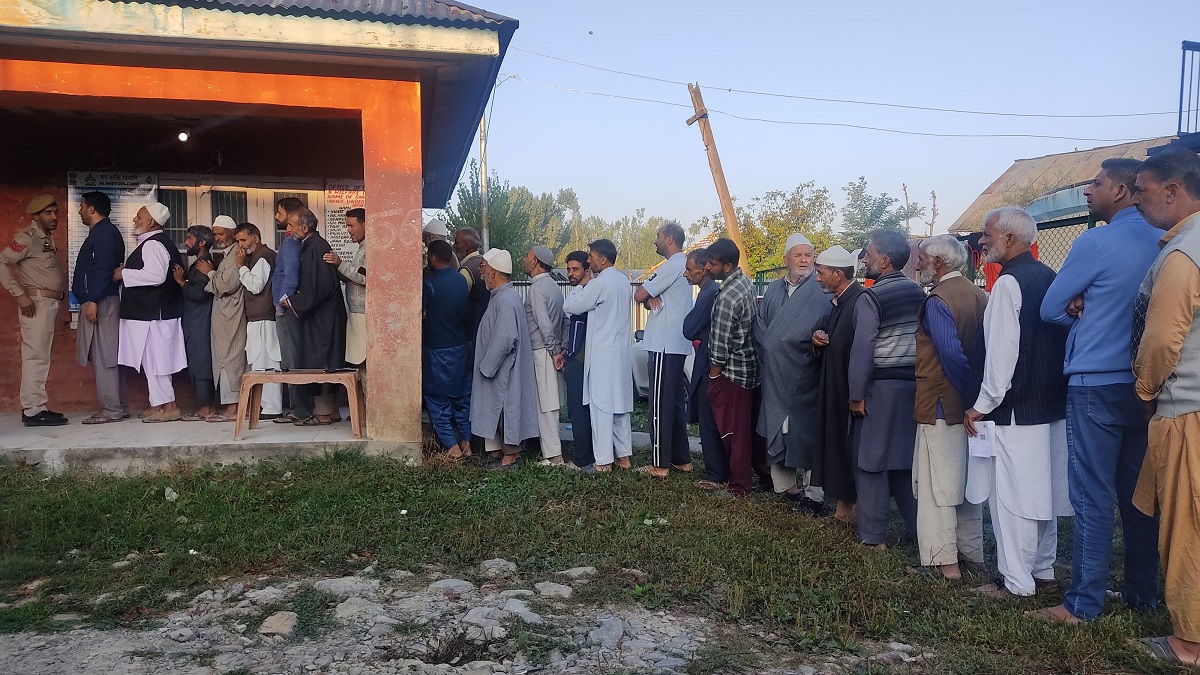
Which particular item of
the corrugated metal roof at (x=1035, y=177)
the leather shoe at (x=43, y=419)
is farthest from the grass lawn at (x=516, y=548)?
the corrugated metal roof at (x=1035, y=177)

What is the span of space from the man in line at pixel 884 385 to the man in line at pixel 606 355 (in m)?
2.23

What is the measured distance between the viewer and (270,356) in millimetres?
7602

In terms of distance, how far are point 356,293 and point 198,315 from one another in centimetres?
157

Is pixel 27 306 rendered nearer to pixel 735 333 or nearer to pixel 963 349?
pixel 735 333

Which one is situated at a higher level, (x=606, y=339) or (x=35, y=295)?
(x=35, y=295)

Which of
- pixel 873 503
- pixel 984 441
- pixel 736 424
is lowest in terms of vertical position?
pixel 873 503

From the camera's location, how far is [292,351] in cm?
732

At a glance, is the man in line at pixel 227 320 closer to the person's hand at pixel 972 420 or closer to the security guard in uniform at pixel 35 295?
the security guard in uniform at pixel 35 295

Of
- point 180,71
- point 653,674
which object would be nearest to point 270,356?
point 180,71

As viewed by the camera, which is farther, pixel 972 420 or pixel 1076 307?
pixel 972 420

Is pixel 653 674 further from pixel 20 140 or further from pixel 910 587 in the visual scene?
pixel 20 140

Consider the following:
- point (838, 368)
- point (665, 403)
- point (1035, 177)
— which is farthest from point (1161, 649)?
point (1035, 177)

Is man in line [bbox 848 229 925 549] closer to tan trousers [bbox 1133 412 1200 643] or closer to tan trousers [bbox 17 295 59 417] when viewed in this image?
tan trousers [bbox 1133 412 1200 643]

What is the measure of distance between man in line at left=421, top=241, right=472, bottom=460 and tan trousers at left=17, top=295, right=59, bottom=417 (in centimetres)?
311
